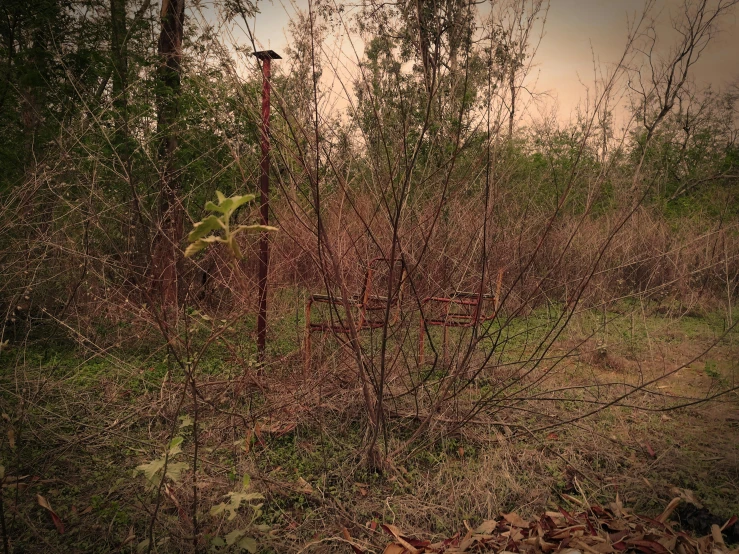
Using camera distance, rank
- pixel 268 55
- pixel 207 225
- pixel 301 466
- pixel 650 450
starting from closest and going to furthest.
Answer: pixel 207 225
pixel 301 466
pixel 650 450
pixel 268 55

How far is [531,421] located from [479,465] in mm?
728

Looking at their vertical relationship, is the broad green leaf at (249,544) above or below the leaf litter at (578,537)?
above

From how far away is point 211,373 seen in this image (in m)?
3.81

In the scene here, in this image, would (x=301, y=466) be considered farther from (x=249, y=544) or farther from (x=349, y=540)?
(x=249, y=544)

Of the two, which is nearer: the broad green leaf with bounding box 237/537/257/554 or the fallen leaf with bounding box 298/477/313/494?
the broad green leaf with bounding box 237/537/257/554

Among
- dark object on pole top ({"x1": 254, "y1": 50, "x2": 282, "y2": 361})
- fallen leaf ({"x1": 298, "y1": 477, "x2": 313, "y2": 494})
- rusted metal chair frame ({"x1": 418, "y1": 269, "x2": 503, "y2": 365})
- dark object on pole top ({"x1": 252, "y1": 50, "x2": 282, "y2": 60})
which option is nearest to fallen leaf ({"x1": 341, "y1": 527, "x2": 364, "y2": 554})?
fallen leaf ({"x1": 298, "y1": 477, "x2": 313, "y2": 494})

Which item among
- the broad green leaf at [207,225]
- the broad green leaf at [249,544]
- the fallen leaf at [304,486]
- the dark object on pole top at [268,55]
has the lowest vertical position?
the fallen leaf at [304,486]

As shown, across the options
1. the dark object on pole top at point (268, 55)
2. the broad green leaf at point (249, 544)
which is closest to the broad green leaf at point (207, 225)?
the broad green leaf at point (249, 544)

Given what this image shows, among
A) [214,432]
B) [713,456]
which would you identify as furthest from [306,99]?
[713,456]

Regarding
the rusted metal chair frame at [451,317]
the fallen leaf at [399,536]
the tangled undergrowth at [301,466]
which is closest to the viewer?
the fallen leaf at [399,536]

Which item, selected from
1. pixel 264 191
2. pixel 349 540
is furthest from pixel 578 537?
pixel 264 191

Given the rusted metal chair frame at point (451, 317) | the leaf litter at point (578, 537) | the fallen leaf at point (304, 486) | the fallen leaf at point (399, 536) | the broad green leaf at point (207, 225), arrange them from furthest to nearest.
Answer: the rusted metal chair frame at point (451, 317), the fallen leaf at point (304, 486), the fallen leaf at point (399, 536), the leaf litter at point (578, 537), the broad green leaf at point (207, 225)

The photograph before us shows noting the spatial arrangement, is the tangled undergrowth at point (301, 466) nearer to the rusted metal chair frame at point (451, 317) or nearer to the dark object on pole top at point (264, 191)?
the dark object on pole top at point (264, 191)

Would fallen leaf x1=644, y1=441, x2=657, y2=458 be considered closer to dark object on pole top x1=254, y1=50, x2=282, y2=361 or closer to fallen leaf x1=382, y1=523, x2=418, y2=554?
fallen leaf x1=382, y1=523, x2=418, y2=554
